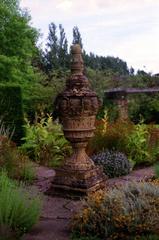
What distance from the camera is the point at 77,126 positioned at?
20.7 feet

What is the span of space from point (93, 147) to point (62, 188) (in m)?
3.01

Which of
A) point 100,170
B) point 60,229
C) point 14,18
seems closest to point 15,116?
point 100,170

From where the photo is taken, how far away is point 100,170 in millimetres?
6773

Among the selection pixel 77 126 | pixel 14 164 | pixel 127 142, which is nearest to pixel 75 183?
pixel 77 126

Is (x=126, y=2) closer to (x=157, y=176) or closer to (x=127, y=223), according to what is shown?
(x=157, y=176)

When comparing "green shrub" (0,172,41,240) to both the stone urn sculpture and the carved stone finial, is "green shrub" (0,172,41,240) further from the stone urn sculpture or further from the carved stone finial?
the carved stone finial

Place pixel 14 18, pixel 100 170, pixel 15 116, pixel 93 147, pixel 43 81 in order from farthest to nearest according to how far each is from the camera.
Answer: pixel 43 81 < pixel 14 18 < pixel 15 116 < pixel 93 147 < pixel 100 170

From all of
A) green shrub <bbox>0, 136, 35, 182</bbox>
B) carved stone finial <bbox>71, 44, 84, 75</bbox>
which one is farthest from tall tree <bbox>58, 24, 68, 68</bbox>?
carved stone finial <bbox>71, 44, 84, 75</bbox>

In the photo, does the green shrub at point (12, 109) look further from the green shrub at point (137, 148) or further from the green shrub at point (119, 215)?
the green shrub at point (119, 215)

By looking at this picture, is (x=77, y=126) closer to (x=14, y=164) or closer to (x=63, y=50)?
(x=14, y=164)

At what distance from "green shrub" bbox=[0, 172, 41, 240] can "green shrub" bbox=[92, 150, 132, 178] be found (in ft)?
10.6

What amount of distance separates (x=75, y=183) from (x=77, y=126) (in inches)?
31.5

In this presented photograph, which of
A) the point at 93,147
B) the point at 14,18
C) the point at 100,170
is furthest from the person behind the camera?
the point at 14,18

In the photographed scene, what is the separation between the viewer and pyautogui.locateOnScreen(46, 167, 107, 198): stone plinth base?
6.23m
